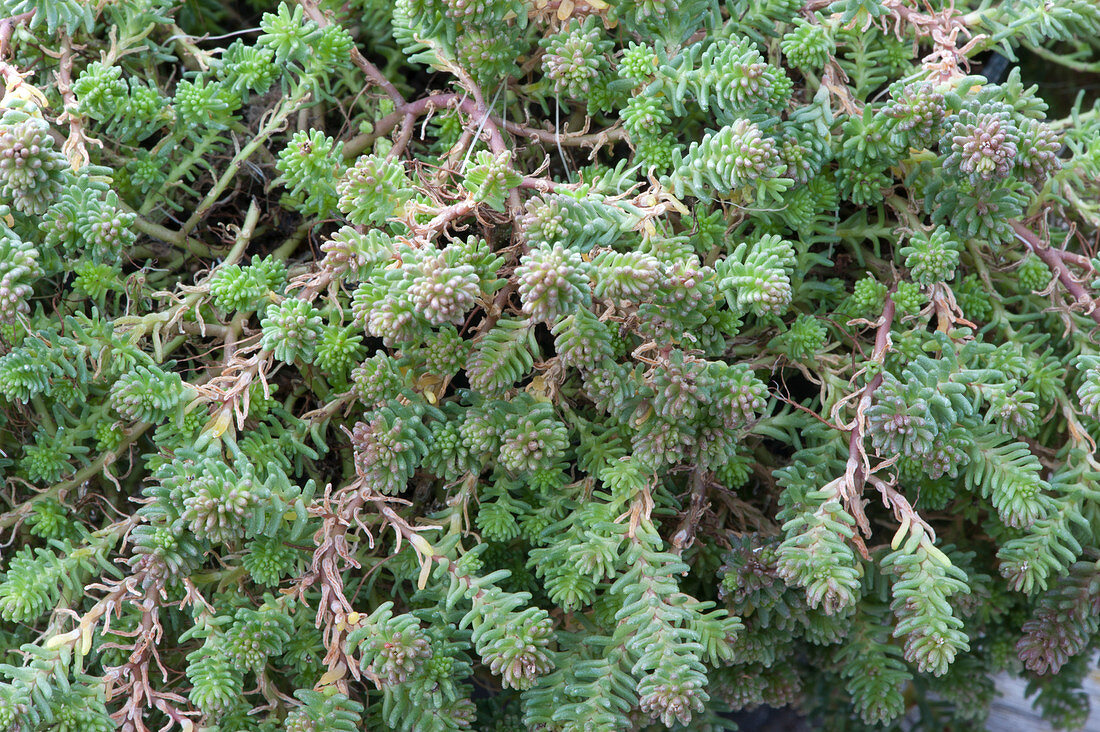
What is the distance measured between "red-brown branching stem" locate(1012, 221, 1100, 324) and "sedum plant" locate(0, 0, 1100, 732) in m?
0.01

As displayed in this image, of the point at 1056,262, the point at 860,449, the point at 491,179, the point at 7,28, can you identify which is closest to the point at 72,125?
the point at 7,28

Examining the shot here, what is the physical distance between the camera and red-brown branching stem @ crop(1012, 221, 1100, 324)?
150 centimetres

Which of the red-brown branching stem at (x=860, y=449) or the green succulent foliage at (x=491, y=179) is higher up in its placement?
the green succulent foliage at (x=491, y=179)

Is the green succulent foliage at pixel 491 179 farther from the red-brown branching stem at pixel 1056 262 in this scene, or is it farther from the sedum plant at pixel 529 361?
the red-brown branching stem at pixel 1056 262

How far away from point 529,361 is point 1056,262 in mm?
989

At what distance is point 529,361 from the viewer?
129 centimetres

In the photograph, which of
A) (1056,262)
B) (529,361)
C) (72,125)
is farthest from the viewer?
(1056,262)

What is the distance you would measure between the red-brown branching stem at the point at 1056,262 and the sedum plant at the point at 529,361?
1 cm

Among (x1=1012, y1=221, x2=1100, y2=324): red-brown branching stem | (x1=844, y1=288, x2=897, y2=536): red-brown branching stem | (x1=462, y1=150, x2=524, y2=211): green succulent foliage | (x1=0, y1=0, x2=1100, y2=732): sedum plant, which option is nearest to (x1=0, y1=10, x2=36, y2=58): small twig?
(x1=0, y1=0, x2=1100, y2=732): sedum plant

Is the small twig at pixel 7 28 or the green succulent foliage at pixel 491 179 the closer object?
the green succulent foliage at pixel 491 179

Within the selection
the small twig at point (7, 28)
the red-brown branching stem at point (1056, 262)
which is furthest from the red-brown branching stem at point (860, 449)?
the small twig at point (7, 28)

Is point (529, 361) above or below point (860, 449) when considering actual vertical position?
above

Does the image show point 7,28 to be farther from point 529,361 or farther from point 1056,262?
point 1056,262

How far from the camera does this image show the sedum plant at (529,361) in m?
1.28
